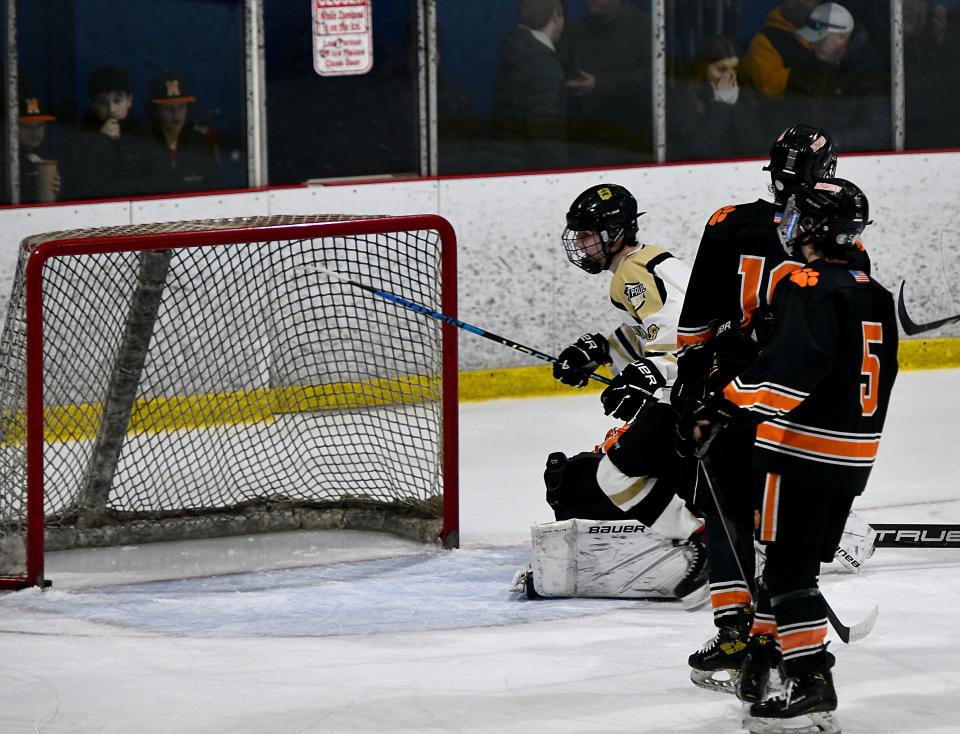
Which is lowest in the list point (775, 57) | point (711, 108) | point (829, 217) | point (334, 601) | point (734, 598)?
point (334, 601)

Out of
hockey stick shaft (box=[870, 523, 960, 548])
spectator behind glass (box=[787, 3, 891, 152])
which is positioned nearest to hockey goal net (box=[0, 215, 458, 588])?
hockey stick shaft (box=[870, 523, 960, 548])

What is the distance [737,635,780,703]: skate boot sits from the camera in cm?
318

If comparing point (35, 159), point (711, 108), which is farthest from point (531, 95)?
point (35, 159)

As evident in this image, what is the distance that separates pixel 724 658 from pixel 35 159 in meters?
3.97

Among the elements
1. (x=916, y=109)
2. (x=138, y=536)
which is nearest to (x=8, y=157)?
(x=138, y=536)

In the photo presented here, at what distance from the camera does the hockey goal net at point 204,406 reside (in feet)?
14.7

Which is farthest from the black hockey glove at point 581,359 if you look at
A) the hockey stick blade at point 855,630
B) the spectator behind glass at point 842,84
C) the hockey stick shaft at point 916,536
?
the spectator behind glass at point 842,84

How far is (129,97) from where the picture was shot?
6688 millimetres

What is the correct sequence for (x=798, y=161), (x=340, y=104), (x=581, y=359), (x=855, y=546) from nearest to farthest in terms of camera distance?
(x=798, y=161) < (x=581, y=359) < (x=855, y=546) < (x=340, y=104)

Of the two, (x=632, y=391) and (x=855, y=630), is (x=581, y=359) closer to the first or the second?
(x=632, y=391)

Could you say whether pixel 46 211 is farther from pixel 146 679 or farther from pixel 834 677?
pixel 834 677

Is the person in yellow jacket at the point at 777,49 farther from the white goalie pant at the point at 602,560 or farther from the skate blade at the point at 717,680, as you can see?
the skate blade at the point at 717,680

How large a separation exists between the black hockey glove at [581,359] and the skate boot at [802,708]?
47.5 inches

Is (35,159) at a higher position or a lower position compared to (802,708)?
higher
